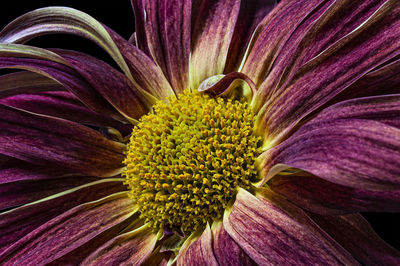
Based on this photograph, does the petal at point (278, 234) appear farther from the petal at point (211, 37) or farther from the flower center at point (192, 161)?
the petal at point (211, 37)

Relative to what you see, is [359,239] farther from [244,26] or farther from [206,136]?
[244,26]

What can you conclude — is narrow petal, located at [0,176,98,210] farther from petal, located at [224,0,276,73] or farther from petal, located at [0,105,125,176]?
petal, located at [224,0,276,73]

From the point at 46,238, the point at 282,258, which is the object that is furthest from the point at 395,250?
the point at 46,238

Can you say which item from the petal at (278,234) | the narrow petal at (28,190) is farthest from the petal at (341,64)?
the narrow petal at (28,190)

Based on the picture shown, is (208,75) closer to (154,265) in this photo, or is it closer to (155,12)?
(155,12)

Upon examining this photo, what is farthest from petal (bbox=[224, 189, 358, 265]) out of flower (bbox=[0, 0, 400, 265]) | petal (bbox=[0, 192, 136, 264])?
petal (bbox=[0, 192, 136, 264])
